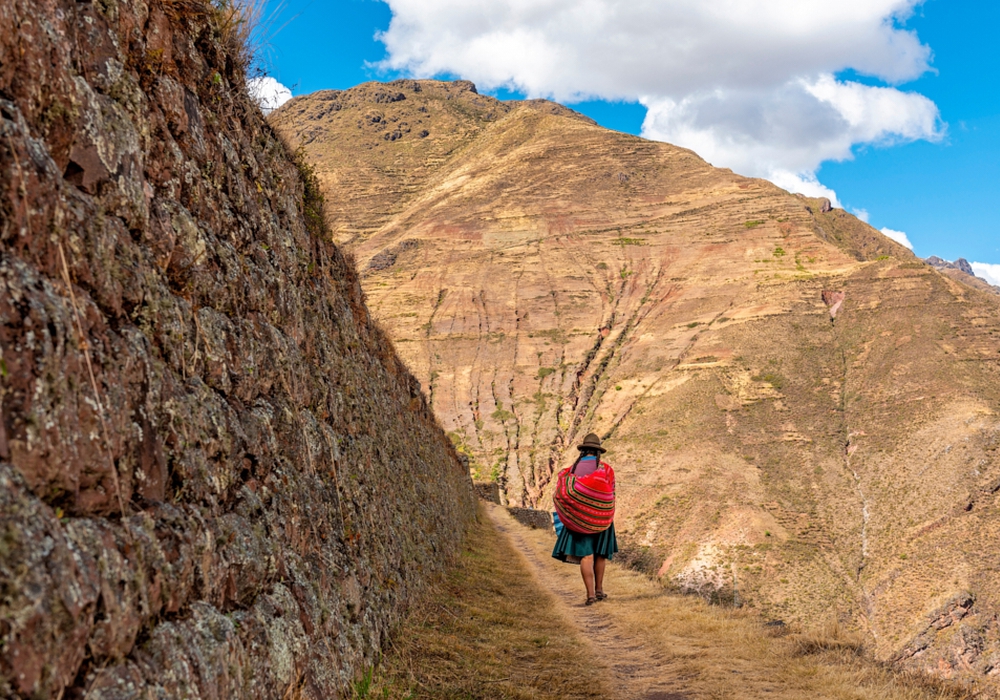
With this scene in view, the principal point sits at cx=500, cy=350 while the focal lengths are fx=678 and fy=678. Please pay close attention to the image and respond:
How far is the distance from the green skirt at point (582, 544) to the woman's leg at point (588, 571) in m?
0.25

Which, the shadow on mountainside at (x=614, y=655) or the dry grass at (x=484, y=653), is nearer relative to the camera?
the dry grass at (x=484, y=653)

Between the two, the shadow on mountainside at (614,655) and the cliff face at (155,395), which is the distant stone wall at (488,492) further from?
the cliff face at (155,395)

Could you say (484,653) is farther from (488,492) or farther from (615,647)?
(488,492)

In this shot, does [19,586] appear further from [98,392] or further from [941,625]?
[941,625]

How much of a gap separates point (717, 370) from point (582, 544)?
4853 centimetres

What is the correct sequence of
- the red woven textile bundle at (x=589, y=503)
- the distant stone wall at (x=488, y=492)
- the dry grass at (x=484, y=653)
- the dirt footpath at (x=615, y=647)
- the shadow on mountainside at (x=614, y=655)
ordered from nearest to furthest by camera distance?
1. the dry grass at (x=484, y=653)
2. the shadow on mountainside at (x=614, y=655)
3. the dirt footpath at (x=615, y=647)
4. the red woven textile bundle at (x=589, y=503)
5. the distant stone wall at (x=488, y=492)

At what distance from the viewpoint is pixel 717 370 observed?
2174 inches

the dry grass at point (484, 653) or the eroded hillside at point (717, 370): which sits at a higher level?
the eroded hillside at point (717, 370)

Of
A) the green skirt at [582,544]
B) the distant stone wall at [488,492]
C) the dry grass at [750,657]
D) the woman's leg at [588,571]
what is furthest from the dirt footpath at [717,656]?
the distant stone wall at [488,492]

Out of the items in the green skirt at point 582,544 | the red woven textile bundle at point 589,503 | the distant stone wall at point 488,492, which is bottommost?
the distant stone wall at point 488,492

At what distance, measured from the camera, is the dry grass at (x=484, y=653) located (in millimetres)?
A: 6176

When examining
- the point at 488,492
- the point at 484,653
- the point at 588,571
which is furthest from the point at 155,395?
the point at 488,492

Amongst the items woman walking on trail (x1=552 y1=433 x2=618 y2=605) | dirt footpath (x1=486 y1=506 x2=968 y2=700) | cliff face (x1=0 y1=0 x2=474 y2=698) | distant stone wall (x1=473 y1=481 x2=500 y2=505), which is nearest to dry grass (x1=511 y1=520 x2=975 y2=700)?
dirt footpath (x1=486 y1=506 x2=968 y2=700)

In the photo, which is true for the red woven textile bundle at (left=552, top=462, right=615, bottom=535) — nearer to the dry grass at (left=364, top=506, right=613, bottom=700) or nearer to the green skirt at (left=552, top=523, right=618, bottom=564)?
the green skirt at (left=552, top=523, right=618, bottom=564)
